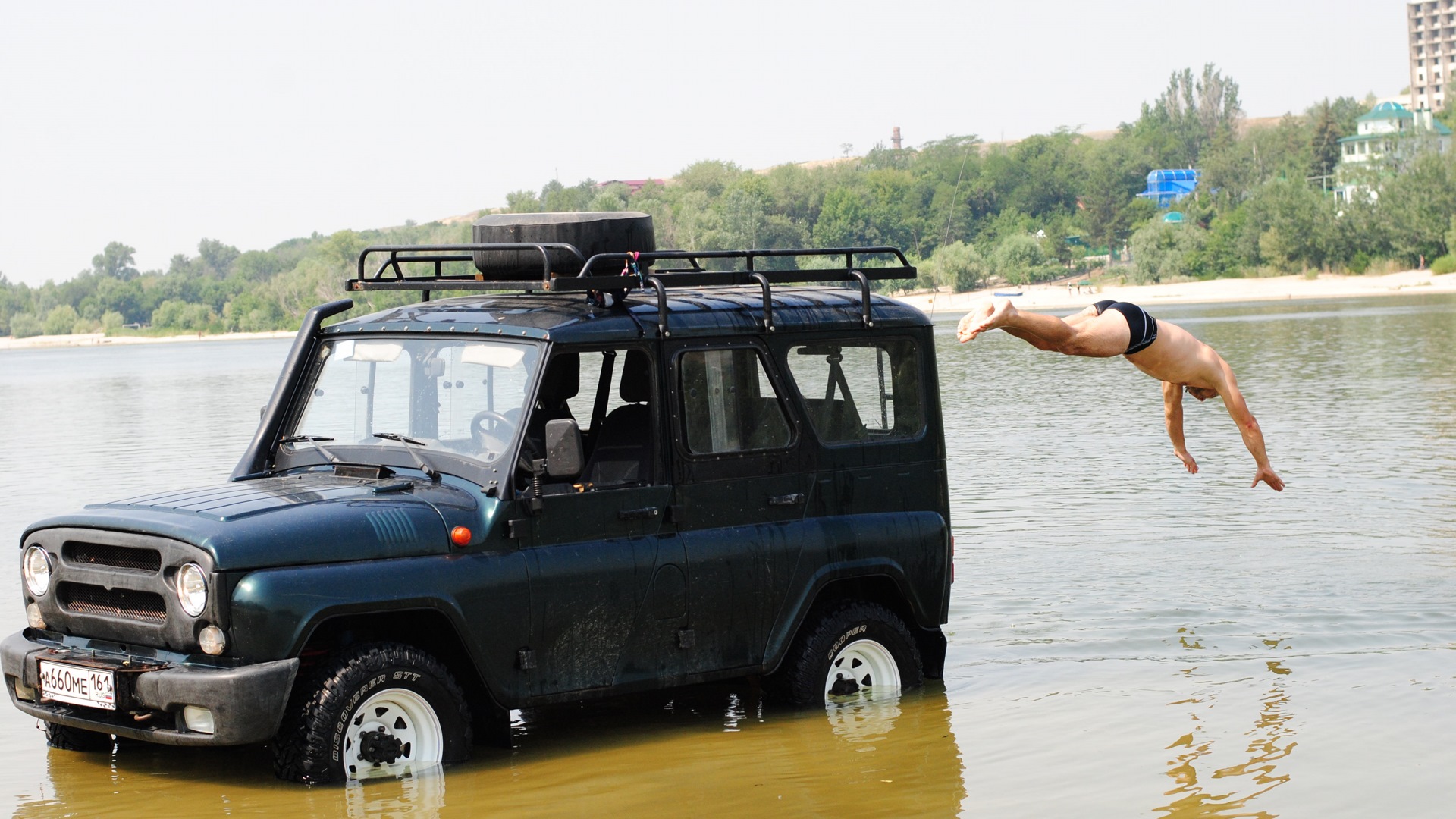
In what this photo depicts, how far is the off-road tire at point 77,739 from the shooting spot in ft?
25.4

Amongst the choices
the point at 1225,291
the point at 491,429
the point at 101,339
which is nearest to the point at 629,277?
the point at 491,429

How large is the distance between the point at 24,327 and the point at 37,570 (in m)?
186

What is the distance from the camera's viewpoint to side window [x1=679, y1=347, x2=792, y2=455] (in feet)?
25.8

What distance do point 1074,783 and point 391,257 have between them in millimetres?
4068

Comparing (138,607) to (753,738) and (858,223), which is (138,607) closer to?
(753,738)

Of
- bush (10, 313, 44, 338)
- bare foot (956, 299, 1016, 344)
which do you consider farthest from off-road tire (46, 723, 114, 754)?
bush (10, 313, 44, 338)

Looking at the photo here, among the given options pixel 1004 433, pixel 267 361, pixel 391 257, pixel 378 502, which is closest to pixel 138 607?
pixel 378 502

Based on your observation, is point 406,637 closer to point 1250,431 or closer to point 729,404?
point 729,404

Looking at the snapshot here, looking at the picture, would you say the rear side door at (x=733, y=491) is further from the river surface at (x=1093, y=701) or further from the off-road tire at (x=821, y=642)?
the river surface at (x=1093, y=701)

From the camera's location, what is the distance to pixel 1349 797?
718 centimetres

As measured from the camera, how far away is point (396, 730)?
7129mm

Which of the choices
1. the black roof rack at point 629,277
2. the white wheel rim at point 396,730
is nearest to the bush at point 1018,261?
the black roof rack at point 629,277

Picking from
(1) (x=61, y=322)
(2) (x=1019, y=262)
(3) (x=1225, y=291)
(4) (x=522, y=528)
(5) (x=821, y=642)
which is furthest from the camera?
(1) (x=61, y=322)

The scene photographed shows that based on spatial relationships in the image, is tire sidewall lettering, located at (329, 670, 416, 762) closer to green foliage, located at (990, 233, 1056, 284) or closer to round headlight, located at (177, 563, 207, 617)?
round headlight, located at (177, 563, 207, 617)
